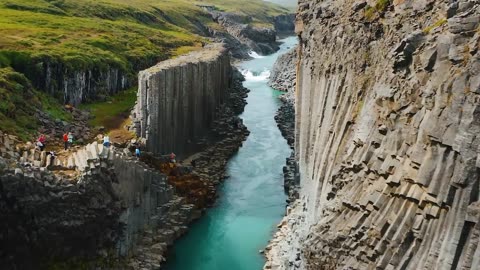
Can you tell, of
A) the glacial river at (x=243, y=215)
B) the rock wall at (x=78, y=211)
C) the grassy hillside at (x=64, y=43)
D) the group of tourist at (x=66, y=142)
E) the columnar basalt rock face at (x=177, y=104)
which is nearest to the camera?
the rock wall at (x=78, y=211)

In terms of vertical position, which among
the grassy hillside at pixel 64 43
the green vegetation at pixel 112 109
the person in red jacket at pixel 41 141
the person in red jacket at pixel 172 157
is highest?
the grassy hillside at pixel 64 43

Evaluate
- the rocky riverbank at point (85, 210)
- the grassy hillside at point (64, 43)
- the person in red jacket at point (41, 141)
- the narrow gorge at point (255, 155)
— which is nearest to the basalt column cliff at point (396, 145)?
the narrow gorge at point (255, 155)

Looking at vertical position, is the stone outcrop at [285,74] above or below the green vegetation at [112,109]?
below

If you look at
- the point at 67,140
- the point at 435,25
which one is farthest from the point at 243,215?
the point at 435,25

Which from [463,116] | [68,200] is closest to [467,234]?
[463,116]

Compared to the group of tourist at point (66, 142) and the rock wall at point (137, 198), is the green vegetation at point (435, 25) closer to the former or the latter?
the rock wall at point (137, 198)

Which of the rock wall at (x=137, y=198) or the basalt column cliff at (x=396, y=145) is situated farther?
the rock wall at (x=137, y=198)

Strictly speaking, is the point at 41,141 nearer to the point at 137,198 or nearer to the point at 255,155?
the point at 137,198
